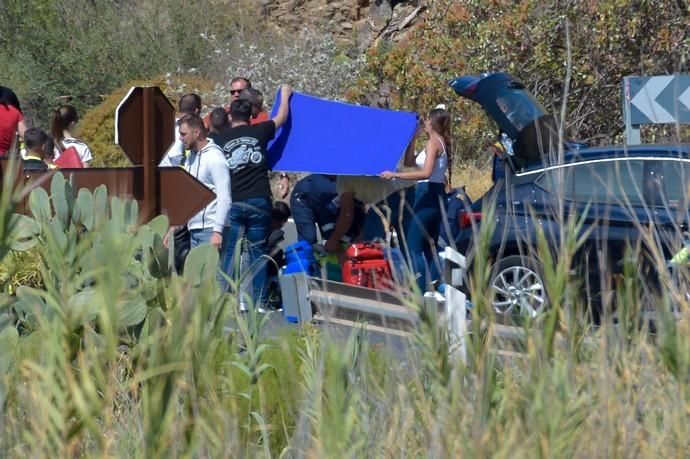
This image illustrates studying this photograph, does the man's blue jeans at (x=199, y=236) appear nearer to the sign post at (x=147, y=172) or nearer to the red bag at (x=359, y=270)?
the red bag at (x=359, y=270)

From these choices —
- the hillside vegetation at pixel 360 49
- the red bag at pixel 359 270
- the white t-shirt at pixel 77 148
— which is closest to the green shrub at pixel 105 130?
the hillside vegetation at pixel 360 49

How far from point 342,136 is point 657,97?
7.18ft

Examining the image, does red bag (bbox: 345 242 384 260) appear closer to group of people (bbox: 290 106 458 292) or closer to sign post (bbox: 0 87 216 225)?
group of people (bbox: 290 106 458 292)

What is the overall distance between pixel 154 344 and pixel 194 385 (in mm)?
285

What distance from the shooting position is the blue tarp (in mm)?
8625

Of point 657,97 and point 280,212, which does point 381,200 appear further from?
point 657,97

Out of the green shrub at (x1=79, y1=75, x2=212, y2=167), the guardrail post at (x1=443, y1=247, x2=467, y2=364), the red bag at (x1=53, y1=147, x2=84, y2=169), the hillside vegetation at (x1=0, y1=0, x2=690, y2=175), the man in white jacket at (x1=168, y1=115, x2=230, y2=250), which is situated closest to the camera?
the guardrail post at (x1=443, y1=247, x2=467, y2=364)

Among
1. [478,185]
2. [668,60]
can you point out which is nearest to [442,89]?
[478,185]

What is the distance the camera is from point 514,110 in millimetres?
9844

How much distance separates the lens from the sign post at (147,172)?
18.1 ft

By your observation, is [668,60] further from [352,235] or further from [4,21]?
[4,21]

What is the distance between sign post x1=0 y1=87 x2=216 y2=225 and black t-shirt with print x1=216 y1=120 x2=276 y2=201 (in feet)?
8.81

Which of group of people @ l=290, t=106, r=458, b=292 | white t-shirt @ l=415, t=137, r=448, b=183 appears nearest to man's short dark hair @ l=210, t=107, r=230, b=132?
group of people @ l=290, t=106, r=458, b=292

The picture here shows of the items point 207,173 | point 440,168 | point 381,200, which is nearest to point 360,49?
point 440,168
